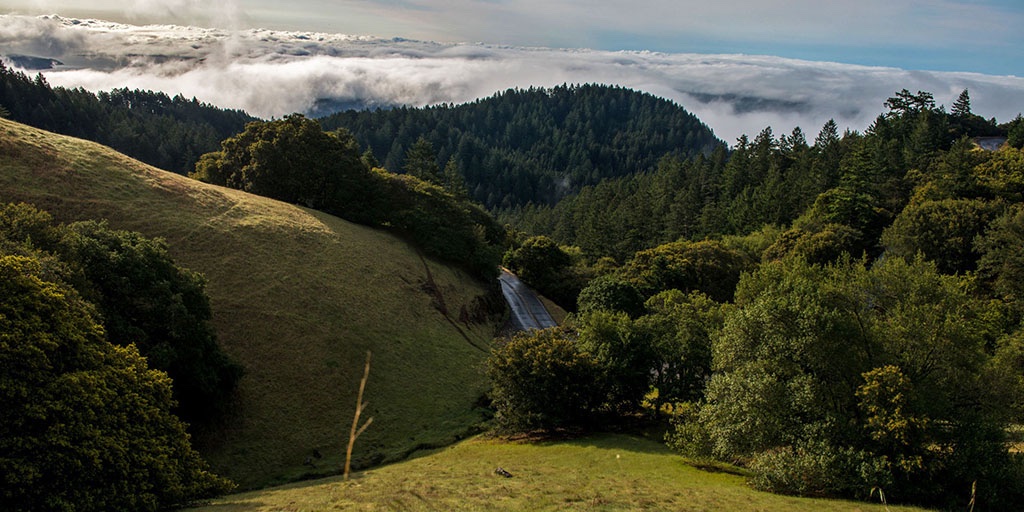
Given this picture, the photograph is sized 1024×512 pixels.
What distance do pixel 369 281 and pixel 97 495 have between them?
3285 cm

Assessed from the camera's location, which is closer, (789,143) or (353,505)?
(353,505)

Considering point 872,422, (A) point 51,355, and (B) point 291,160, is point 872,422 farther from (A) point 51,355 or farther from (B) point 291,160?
(B) point 291,160

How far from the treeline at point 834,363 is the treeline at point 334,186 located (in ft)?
58.1

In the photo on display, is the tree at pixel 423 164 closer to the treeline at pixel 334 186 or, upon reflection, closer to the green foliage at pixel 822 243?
the treeline at pixel 334 186

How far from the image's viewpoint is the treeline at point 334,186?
6347 cm

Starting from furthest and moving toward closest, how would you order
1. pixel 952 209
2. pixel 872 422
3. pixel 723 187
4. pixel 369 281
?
pixel 723 187
pixel 952 209
pixel 369 281
pixel 872 422

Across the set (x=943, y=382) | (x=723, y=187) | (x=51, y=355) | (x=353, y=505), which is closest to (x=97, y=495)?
(x=51, y=355)

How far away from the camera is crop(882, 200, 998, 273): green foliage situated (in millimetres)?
61281

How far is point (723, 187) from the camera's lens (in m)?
123

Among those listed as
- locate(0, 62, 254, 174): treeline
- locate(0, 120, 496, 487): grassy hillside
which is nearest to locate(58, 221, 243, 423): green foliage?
locate(0, 120, 496, 487): grassy hillside

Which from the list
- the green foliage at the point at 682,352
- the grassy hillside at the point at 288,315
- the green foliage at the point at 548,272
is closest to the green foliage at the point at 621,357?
the green foliage at the point at 682,352

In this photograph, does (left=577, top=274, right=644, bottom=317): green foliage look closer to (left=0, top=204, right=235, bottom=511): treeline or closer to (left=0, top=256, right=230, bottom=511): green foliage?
(left=0, top=204, right=235, bottom=511): treeline

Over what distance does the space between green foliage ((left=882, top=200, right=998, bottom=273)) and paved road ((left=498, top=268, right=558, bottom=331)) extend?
40.4 m

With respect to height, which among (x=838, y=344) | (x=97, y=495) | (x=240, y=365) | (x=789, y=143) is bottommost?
(x=240, y=365)
